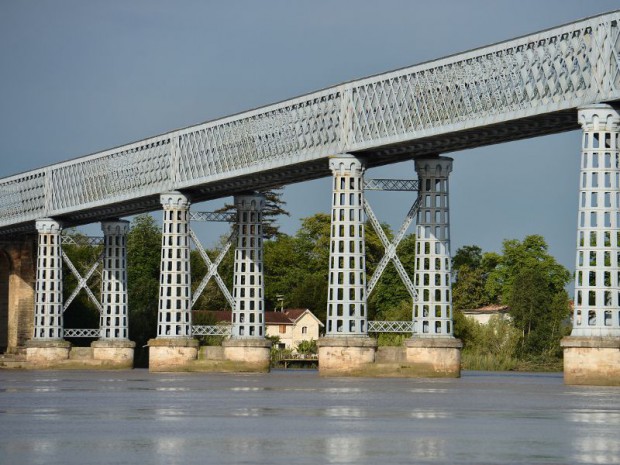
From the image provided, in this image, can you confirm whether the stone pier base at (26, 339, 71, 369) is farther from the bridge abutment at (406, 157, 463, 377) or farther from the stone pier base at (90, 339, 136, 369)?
the bridge abutment at (406, 157, 463, 377)

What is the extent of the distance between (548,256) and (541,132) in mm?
93788

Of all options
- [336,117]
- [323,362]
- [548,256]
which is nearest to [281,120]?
[336,117]

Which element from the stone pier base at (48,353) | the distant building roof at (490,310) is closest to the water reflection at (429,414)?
the stone pier base at (48,353)

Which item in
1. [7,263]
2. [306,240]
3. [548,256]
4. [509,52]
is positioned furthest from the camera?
[306,240]

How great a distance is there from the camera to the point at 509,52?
257 feet

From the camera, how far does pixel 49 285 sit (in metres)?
124

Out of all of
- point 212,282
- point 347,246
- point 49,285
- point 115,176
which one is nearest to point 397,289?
point 212,282

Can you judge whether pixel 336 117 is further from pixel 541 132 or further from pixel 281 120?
pixel 541 132

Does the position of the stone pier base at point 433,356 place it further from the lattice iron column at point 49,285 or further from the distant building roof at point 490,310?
the distant building roof at point 490,310

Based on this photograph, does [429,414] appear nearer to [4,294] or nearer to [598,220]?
[598,220]

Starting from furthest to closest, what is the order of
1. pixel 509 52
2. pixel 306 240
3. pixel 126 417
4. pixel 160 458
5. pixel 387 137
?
pixel 306 240 < pixel 387 137 < pixel 509 52 < pixel 126 417 < pixel 160 458

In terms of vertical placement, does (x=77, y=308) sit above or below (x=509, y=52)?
below

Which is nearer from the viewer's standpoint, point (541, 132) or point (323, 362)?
point (541, 132)

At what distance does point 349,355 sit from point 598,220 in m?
20.5
